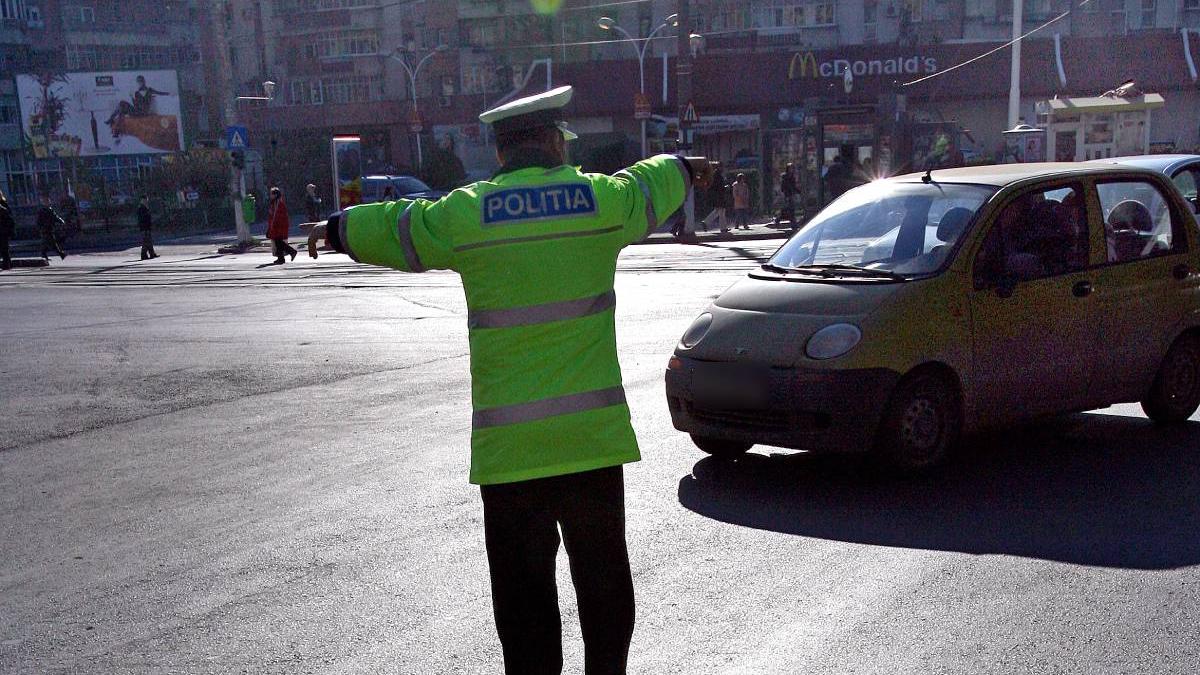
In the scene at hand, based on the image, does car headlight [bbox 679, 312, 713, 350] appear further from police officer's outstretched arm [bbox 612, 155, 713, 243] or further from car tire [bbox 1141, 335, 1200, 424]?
police officer's outstretched arm [bbox 612, 155, 713, 243]

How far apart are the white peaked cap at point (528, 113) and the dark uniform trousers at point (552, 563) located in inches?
36.5

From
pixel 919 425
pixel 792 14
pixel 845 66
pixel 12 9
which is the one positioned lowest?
pixel 919 425

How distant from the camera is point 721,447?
704 cm

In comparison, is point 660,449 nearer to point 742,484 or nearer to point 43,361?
point 742,484

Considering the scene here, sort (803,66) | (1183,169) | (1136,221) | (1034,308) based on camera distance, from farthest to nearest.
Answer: (803,66) < (1183,169) < (1136,221) < (1034,308)

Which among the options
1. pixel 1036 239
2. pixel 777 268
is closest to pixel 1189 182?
pixel 1036 239

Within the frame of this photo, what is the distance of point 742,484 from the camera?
6602 millimetres

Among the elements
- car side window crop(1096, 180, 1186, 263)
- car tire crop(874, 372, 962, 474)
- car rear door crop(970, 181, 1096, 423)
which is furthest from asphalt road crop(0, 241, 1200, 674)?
car side window crop(1096, 180, 1186, 263)

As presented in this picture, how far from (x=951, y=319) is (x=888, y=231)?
0.77 m

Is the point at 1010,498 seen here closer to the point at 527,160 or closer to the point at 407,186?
the point at 527,160

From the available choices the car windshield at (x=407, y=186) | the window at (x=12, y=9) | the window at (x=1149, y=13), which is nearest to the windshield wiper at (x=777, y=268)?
the car windshield at (x=407, y=186)

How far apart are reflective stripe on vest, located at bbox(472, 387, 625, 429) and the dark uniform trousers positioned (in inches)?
6.5

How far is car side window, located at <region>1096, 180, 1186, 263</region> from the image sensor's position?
7.39 m

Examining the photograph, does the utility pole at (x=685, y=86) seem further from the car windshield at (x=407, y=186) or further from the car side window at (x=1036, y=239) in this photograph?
the car side window at (x=1036, y=239)
